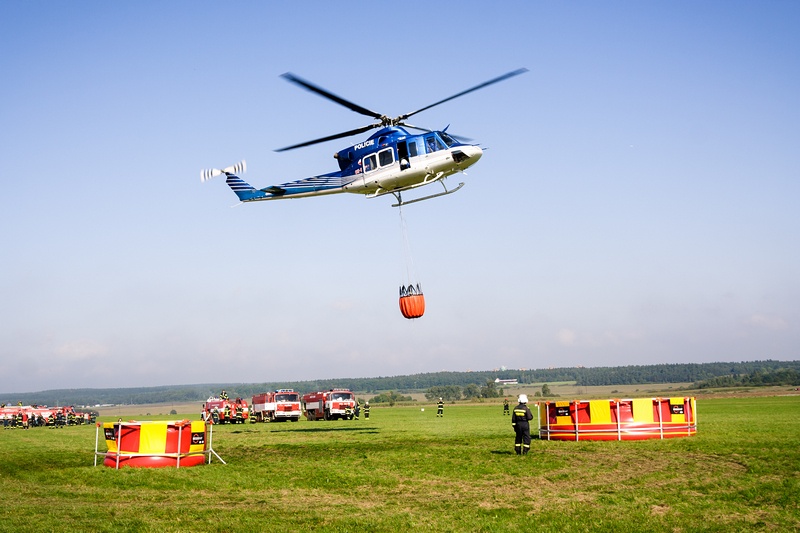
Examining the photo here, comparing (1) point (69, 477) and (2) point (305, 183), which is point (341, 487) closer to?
(1) point (69, 477)

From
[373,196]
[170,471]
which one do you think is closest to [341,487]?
[170,471]

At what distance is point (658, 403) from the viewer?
79.9ft

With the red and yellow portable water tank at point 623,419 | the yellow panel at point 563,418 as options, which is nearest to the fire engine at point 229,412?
the red and yellow portable water tank at point 623,419

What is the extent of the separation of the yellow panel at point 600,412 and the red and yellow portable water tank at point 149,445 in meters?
12.0

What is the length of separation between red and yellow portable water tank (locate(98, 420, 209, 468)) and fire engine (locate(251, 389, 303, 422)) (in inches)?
1256

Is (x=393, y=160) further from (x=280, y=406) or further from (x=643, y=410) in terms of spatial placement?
(x=280, y=406)

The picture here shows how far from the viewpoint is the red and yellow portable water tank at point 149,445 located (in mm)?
19453

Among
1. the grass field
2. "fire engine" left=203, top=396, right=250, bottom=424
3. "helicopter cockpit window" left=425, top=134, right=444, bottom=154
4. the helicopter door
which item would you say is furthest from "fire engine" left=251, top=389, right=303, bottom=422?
"helicopter cockpit window" left=425, top=134, right=444, bottom=154

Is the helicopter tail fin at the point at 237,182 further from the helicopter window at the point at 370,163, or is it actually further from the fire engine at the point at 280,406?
the fire engine at the point at 280,406

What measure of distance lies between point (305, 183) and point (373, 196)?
315 centimetres

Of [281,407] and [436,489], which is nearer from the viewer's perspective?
[436,489]

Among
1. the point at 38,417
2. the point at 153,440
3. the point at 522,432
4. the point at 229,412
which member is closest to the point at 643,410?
the point at 522,432

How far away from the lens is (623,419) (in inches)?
950

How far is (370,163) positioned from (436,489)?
50.5 feet
